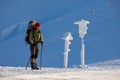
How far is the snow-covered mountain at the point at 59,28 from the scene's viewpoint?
3951cm

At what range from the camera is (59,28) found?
5066 centimetres

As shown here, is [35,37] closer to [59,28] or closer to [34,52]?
[34,52]

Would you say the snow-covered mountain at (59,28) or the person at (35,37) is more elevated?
the snow-covered mountain at (59,28)

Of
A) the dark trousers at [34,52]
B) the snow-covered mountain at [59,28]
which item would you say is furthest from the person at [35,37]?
the snow-covered mountain at [59,28]

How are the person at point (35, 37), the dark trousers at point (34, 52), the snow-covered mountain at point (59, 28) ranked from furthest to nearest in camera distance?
the snow-covered mountain at point (59, 28), the dark trousers at point (34, 52), the person at point (35, 37)

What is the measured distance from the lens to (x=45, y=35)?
167 ft

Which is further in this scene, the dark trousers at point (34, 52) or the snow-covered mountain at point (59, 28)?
the snow-covered mountain at point (59, 28)

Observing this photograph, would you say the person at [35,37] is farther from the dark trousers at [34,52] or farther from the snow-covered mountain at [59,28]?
the snow-covered mountain at [59,28]

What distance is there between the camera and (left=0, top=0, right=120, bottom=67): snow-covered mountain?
3951 cm

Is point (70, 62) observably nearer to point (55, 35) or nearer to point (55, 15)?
point (55, 35)

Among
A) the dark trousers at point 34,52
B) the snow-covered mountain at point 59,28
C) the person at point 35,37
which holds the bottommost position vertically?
the dark trousers at point 34,52

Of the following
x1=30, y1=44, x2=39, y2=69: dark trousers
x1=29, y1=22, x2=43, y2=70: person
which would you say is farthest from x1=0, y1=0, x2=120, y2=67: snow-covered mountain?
x1=29, y1=22, x2=43, y2=70: person

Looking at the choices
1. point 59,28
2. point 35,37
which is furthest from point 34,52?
point 59,28

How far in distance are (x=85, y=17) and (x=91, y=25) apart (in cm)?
368
